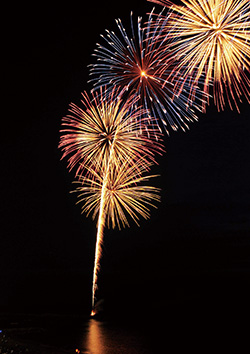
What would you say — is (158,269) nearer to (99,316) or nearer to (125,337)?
(99,316)

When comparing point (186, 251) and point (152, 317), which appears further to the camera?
point (186, 251)

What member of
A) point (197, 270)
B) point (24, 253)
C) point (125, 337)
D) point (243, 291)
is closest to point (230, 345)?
point (125, 337)

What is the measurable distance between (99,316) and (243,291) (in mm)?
26597

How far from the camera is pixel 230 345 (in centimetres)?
1792

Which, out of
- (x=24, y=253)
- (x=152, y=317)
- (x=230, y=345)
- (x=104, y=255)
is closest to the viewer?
(x=230, y=345)

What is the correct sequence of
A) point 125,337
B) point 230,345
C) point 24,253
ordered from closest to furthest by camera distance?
1. point 230,345
2. point 125,337
3. point 24,253

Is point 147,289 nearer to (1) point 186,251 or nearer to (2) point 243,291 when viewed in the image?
(2) point 243,291

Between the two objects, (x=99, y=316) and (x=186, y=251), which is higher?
(x=186, y=251)

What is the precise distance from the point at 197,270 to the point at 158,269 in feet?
28.9

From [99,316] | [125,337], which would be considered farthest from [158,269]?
[125,337]

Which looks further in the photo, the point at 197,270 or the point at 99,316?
the point at 197,270

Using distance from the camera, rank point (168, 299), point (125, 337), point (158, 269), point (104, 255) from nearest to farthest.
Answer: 1. point (125, 337)
2. point (168, 299)
3. point (158, 269)
4. point (104, 255)

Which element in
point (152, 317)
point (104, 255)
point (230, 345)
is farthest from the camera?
point (104, 255)

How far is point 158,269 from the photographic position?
75250 millimetres
